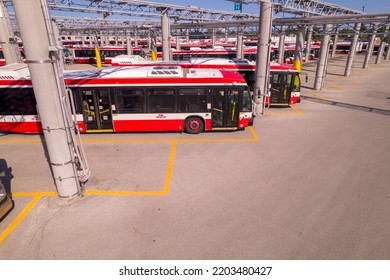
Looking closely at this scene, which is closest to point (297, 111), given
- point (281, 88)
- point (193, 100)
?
point (281, 88)

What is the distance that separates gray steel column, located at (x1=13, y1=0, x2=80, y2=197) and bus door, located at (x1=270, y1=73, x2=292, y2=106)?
43.0 feet

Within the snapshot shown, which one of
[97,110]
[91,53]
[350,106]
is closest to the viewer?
[97,110]

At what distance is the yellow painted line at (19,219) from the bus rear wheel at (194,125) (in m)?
6.33

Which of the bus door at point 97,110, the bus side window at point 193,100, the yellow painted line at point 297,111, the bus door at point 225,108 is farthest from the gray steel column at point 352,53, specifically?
the bus door at point 97,110

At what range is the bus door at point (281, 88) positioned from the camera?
14930 mm

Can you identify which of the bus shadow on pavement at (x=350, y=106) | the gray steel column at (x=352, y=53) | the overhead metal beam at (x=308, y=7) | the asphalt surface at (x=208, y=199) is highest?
the overhead metal beam at (x=308, y=7)

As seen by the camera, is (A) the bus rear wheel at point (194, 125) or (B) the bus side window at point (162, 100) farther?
(A) the bus rear wheel at point (194, 125)

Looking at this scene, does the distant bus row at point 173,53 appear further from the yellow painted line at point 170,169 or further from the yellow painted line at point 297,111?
the yellow painted line at point 170,169

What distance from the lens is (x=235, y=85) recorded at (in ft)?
33.9

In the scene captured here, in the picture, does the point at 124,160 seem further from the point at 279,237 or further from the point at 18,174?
the point at 279,237

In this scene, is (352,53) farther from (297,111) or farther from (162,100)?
(162,100)

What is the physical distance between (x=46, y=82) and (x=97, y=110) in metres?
5.56

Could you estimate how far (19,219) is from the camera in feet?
18.7

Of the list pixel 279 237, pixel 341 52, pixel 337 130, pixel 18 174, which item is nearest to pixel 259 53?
pixel 337 130
